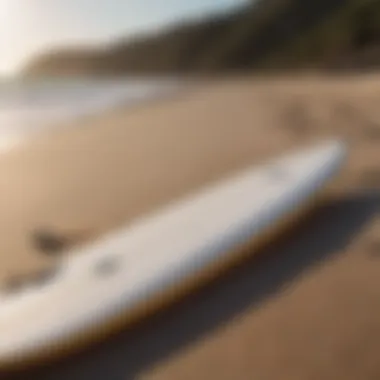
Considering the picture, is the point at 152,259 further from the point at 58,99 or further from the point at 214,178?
the point at 58,99

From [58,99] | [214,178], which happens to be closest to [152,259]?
[214,178]

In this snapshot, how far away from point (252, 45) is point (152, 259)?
30 cm

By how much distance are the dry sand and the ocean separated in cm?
1

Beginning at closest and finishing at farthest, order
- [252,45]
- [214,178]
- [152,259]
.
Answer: [152,259] < [214,178] < [252,45]

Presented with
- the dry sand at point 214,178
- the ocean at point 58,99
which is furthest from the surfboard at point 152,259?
the ocean at point 58,99

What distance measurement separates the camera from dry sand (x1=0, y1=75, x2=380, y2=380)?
0.40 m

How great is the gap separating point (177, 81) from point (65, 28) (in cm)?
11

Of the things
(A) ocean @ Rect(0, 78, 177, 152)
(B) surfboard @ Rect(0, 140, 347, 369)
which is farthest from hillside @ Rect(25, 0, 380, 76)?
(B) surfboard @ Rect(0, 140, 347, 369)

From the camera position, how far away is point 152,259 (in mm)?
444

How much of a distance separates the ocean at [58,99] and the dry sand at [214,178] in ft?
0.05

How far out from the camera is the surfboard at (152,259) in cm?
39

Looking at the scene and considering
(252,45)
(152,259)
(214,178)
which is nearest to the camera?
(152,259)

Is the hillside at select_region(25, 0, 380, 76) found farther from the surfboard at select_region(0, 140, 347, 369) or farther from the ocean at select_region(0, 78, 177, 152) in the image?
the surfboard at select_region(0, 140, 347, 369)

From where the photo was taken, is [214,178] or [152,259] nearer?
[152,259]
